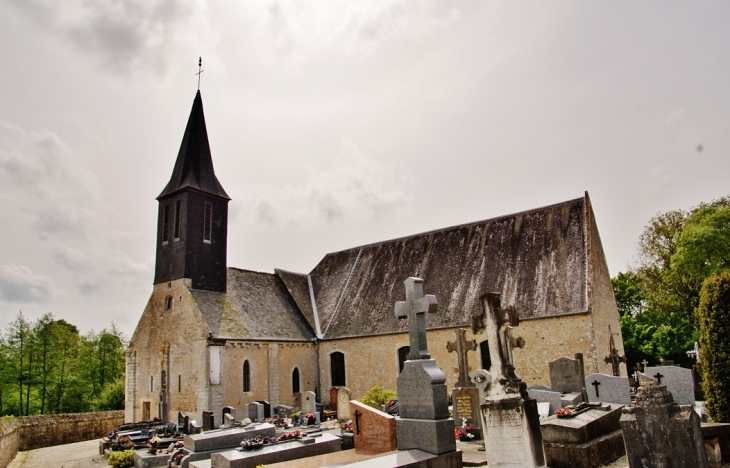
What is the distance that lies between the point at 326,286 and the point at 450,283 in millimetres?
8616

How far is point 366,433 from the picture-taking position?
8953 mm

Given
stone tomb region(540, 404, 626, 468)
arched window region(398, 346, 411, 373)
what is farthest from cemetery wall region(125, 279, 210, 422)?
stone tomb region(540, 404, 626, 468)

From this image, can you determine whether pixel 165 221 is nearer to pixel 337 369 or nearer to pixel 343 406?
pixel 337 369

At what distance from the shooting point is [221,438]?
Result: 10.9m

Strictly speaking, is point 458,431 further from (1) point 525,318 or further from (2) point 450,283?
(2) point 450,283

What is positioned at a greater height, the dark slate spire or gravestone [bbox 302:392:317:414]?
the dark slate spire

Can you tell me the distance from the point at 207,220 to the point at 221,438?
15440mm

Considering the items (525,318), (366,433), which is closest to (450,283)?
(525,318)

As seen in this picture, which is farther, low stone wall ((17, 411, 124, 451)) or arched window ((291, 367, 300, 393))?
arched window ((291, 367, 300, 393))

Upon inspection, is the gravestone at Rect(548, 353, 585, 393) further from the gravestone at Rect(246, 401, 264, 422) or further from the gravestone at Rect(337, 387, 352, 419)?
the gravestone at Rect(246, 401, 264, 422)

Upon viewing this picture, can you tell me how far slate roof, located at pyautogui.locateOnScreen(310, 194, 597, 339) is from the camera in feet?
64.1

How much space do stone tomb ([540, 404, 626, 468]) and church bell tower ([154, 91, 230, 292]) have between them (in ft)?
60.4

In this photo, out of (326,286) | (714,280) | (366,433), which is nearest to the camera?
(366,433)

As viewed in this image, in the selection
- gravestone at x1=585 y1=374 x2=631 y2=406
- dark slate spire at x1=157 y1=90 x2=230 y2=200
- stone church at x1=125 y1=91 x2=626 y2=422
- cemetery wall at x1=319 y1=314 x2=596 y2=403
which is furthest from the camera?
dark slate spire at x1=157 y1=90 x2=230 y2=200
